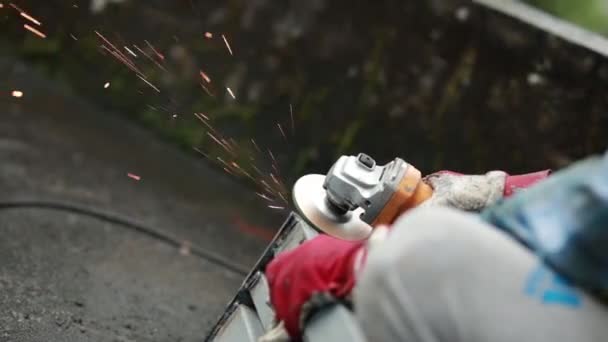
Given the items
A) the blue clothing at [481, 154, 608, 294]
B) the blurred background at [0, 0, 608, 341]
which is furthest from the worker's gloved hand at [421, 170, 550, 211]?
the blurred background at [0, 0, 608, 341]

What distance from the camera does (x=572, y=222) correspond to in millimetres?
1438

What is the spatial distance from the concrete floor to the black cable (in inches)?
1.1

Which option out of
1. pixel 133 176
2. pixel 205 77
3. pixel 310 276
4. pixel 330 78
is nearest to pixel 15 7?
pixel 205 77

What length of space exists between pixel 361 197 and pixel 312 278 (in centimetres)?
64

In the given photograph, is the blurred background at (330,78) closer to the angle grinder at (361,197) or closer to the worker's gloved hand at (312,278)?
the angle grinder at (361,197)

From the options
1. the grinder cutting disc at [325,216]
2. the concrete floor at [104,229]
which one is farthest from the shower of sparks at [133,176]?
the grinder cutting disc at [325,216]

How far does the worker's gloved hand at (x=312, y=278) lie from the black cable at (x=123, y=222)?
2203 millimetres

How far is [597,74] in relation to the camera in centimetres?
462

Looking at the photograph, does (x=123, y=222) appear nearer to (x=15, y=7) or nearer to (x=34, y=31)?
(x=34, y=31)

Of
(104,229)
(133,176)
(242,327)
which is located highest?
(133,176)

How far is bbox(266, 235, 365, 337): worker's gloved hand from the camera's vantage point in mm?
1841

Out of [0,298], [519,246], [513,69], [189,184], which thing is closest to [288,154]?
[189,184]

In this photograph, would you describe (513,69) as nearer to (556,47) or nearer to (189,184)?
(556,47)

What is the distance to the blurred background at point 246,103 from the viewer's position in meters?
4.43
